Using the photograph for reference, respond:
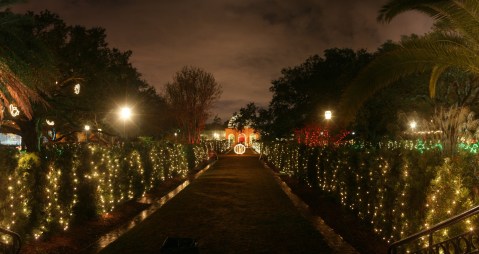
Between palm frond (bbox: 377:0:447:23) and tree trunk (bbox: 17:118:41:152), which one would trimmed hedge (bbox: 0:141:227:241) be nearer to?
palm frond (bbox: 377:0:447:23)

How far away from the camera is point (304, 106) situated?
4312cm

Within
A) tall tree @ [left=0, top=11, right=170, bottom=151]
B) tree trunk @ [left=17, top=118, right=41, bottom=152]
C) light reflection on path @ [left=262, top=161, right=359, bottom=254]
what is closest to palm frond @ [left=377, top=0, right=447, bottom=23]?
light reflection on path @ [left=262, top=161, right=359, bottom=254]

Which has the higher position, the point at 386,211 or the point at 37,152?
the point at 37,152

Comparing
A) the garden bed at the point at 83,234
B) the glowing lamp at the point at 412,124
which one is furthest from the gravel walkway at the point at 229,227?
the glowing lamp at the point at 412,124

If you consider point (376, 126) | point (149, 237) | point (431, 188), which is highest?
point (376, 126)

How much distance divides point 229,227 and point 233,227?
92 mm

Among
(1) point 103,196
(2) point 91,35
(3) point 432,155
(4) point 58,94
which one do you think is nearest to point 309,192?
(1) point 103,196

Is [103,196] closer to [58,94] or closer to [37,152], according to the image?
[37,152]

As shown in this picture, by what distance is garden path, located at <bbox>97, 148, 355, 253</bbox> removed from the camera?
8.27 meters

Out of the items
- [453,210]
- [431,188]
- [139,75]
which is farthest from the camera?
[139,75]

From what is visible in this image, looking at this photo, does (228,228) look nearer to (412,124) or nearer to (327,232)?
(327,232)

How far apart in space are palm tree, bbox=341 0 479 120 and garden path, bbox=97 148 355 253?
2.66 m

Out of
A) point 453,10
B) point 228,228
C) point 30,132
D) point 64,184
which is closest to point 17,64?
point 64,184

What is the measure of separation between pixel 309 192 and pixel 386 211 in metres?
8.54
